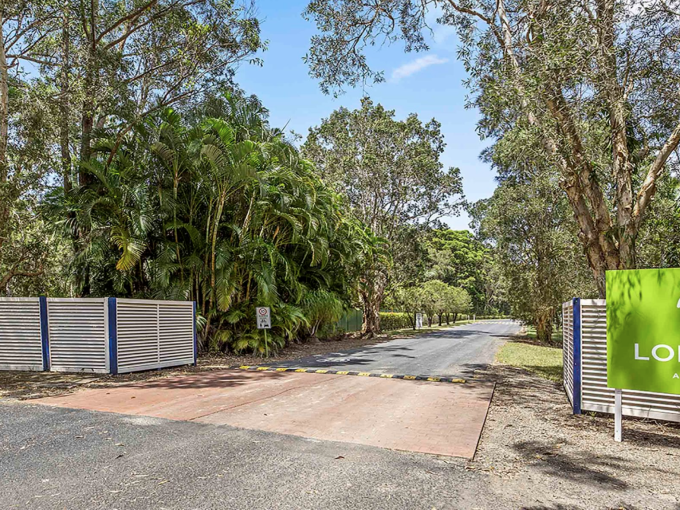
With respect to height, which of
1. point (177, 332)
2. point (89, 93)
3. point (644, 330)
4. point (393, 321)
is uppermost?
point (89, 93)

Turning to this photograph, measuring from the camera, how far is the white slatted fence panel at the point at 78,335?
9.57 metres

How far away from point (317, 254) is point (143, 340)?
6145 millimetres

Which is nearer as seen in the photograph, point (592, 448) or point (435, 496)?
point (435, 496)

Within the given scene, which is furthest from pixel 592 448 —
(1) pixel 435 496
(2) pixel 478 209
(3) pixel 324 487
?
(2) pixel 478 209

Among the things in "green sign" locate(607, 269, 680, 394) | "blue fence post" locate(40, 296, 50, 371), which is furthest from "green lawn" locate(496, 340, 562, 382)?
"blue fence post" locate(40, 296, 50, 371)

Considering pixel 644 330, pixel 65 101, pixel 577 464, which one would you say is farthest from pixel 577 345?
pixel 65 101

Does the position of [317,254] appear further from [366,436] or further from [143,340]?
[366,436]

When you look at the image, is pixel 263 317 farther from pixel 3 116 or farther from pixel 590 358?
pixel 590 358

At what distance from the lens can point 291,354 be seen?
14.9m

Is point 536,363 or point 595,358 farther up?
point 595,358

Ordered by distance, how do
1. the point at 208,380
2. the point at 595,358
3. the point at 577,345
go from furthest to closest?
1. the point at 208,380
2. the point at 577,345
3. the point at 595,358

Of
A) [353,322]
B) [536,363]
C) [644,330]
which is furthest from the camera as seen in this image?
[353,322]

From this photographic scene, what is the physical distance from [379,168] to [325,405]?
59.3 feet

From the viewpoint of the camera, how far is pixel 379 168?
77.8ft
